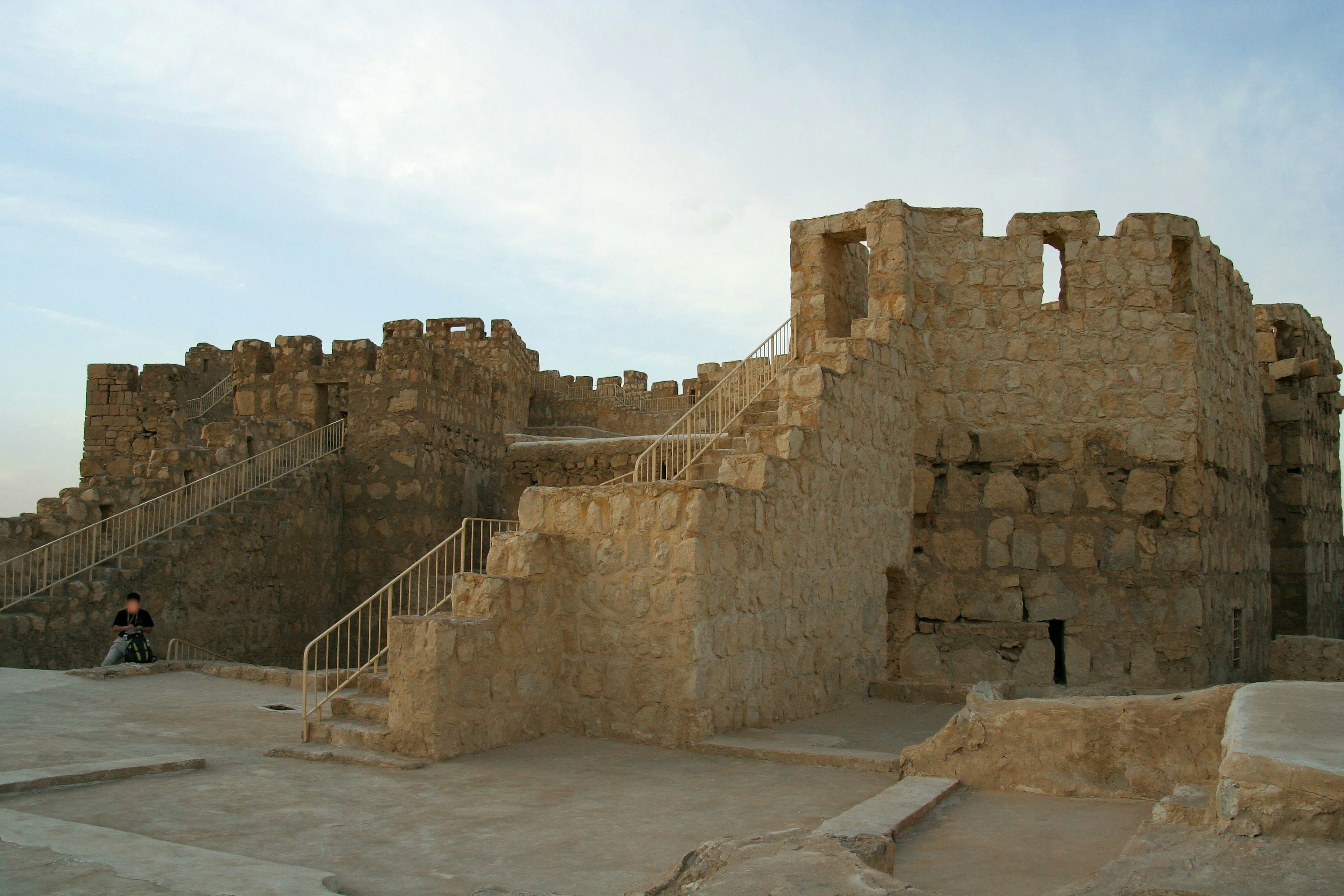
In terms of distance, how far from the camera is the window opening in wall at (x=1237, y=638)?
12.1 meters

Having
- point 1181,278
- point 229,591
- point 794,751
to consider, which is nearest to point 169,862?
point 794,751

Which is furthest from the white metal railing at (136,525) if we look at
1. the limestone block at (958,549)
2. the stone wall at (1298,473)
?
the stone wall at (1298,473)

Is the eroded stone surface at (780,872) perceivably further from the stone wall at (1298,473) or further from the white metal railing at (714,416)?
the stone wall at (1298,473)

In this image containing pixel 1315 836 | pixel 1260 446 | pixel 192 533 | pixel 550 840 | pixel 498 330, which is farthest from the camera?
pixel 498 330

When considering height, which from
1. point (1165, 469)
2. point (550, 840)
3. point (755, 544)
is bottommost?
point (550, 840)

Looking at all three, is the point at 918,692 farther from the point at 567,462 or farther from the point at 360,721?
the point at 567,462

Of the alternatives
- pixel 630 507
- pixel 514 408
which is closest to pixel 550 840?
pixel 630 507

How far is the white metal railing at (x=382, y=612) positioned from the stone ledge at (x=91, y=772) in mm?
990

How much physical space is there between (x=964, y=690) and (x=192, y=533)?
8.65 metres

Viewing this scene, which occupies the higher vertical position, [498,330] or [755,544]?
[498,330]

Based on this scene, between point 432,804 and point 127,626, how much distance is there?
6727 mm

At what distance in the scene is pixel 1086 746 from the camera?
555cm

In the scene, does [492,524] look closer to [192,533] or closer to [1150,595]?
[192,533]

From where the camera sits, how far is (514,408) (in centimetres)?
2292
